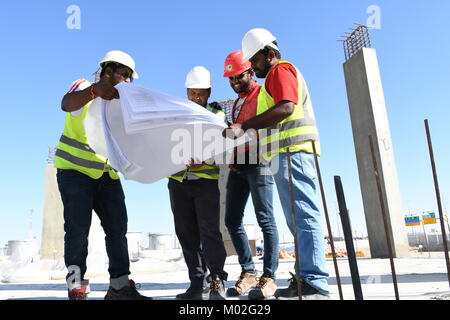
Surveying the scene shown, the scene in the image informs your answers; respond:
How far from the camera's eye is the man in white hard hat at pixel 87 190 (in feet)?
6.02

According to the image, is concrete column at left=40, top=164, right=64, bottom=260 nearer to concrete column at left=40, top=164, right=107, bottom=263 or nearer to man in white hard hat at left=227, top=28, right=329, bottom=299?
concrete column at left=40, top=164, right=107, bottom=263

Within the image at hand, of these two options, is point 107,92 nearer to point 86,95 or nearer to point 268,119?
point 86,95

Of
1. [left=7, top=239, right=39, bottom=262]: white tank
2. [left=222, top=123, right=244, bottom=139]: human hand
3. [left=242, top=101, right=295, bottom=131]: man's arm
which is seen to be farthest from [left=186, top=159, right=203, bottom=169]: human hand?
[left=7, top=239, right=39, bottom=262]: white tank

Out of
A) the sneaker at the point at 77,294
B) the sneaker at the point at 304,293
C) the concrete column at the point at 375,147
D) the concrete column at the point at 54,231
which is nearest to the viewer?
the sneaker at the point at 304,293

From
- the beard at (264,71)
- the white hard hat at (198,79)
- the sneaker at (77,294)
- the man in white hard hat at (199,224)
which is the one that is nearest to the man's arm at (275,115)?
the beard at (264,71)

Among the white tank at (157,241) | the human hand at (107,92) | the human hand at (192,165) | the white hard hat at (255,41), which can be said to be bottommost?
the white tank at (157,241)

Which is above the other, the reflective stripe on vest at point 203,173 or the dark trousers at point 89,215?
the reflective stripe on vest at point 203,173

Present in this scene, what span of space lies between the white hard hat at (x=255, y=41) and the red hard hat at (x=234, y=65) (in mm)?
393

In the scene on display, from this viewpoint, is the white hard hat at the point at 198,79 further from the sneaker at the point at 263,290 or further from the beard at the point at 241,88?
the sneaker at the point at 263,290

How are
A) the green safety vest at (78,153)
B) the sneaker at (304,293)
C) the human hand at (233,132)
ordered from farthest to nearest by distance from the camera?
the green safety vest at (78,153), the human hand at (233,132), the sneaker at (304,293)

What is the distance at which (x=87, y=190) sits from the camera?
1933 mm
